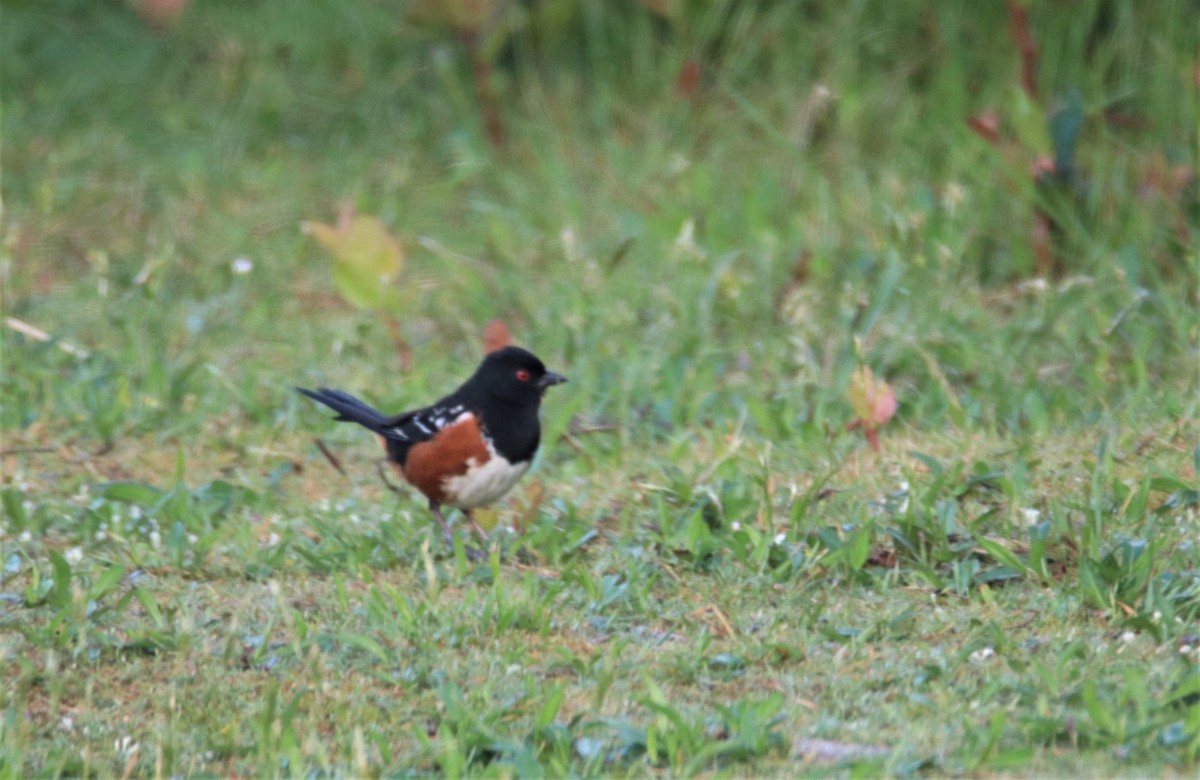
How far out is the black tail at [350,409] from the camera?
490 cm

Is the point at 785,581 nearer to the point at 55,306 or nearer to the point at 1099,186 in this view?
the point at 1099,186

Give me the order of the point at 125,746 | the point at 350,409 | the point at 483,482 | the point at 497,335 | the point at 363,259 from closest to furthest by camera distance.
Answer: the point at 125,746
the point at 483,482
the point at 350,409
the point at 497,335
the point at 363,259

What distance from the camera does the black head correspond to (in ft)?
15.5

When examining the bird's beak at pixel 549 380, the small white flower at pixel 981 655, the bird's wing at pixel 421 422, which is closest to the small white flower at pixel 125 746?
the bird's wing at pixel 421 422

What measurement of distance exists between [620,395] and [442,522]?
1176 mm

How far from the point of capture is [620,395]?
5.56 meters

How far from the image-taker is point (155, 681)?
11.4 feet

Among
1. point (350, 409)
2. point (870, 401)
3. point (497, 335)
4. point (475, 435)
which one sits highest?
point (870, 401)

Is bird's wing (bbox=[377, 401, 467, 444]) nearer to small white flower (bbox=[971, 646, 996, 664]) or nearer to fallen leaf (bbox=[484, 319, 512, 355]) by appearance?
fallen leaf (bbox=[484, 319, 512, 355])

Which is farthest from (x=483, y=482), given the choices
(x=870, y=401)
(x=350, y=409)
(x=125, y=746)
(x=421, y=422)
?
(x=125, y=746)

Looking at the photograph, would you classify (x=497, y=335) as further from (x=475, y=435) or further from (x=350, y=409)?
(x=475, y=435)

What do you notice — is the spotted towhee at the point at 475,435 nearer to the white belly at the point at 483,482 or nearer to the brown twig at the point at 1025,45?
the white belly at the point at 483,482

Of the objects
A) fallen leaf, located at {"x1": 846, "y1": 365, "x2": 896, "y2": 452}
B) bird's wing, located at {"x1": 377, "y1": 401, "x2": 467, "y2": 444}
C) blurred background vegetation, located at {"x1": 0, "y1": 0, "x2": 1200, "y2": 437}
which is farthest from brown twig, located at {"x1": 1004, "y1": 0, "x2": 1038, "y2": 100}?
bird's wing, located at {"x1": 377, "y1": 401, "x2": 467, "y2": 444}

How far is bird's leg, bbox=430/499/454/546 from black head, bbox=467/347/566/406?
379 mm
